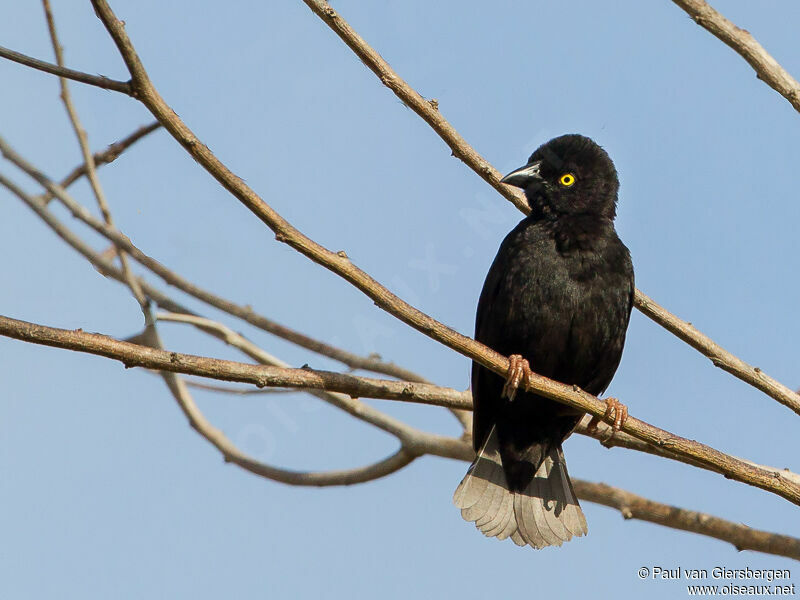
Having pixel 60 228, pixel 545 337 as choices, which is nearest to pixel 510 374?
pixel 545 337

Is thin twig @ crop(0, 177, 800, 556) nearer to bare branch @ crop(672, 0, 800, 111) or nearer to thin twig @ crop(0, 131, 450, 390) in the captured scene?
thin twig @ crop(0, 131, 450, 390)

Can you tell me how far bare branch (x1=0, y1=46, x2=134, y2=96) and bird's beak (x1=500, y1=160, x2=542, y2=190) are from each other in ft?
8.25

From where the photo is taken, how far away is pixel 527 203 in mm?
5363

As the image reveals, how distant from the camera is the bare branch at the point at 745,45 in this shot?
347cm

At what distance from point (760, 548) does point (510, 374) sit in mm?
Result: 2051

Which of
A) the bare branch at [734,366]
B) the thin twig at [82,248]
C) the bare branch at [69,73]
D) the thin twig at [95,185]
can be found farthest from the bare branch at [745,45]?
the thin twig at [95,185]

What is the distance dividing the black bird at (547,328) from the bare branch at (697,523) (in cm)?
24

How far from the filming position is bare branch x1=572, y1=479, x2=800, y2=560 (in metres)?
4.86

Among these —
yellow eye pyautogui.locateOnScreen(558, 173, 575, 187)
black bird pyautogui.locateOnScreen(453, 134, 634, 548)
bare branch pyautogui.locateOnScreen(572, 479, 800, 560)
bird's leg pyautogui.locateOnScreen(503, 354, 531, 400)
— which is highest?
yellow eye pyautogui.locateOnScreen(558, 173, 575, 187)

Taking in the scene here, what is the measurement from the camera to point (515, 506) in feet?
16.6

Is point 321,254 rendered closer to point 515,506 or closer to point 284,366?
point 284,366

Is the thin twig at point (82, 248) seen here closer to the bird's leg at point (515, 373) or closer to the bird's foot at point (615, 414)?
the bird's leg at point (515, 373)

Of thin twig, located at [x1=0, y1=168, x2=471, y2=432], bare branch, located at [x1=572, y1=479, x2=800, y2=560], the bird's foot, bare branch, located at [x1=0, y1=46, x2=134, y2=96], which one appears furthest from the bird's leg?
bare branch, located at [x1=0, y1=46, x2=134, y2=96]

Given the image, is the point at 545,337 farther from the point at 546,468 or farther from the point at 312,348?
the point at 312,348
